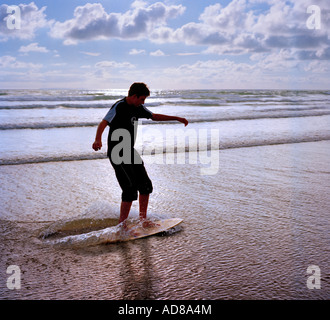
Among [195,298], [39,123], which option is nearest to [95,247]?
[195,298]

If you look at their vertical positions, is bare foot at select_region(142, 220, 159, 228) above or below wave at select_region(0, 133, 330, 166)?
below

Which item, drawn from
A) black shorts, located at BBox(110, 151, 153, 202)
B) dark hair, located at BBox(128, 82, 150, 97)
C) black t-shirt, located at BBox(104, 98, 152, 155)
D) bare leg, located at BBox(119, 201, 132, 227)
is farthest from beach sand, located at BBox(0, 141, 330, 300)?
dark hair, located at BBox(128, 82, 150, 97)

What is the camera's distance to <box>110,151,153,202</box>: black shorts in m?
3.71

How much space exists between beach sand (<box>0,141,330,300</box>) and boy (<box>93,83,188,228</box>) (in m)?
0.54

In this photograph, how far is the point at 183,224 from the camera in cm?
406

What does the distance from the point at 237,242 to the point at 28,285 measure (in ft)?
6.24

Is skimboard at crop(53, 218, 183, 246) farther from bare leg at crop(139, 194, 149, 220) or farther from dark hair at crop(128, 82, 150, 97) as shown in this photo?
dark hair at crop(128, 82, 150, 97)

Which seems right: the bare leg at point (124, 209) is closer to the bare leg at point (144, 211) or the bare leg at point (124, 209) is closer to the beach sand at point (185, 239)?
the bare leg at point (144, 211)

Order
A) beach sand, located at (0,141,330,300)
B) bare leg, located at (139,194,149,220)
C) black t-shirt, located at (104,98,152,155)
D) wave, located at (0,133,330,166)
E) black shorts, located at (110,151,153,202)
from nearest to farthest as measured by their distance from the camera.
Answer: beach sand, located at (0,141,330,300), black t-shirt, located at (104,98,152,155), black shorts, located at (110,151,153,202), bare leg, located at (139,194,149,220), wave, located at (0,133,330,166)

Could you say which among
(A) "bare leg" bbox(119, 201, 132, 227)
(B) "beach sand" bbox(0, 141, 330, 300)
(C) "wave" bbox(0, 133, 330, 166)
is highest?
(C) "wave" bbox(0, 133, 330, 166)

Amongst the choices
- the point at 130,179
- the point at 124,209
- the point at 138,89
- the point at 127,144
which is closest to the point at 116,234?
the point at 124,209

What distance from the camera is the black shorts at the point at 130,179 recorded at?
3.71 meters

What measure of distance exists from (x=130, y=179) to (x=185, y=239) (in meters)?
0.82

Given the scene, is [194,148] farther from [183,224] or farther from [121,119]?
[121,119]
